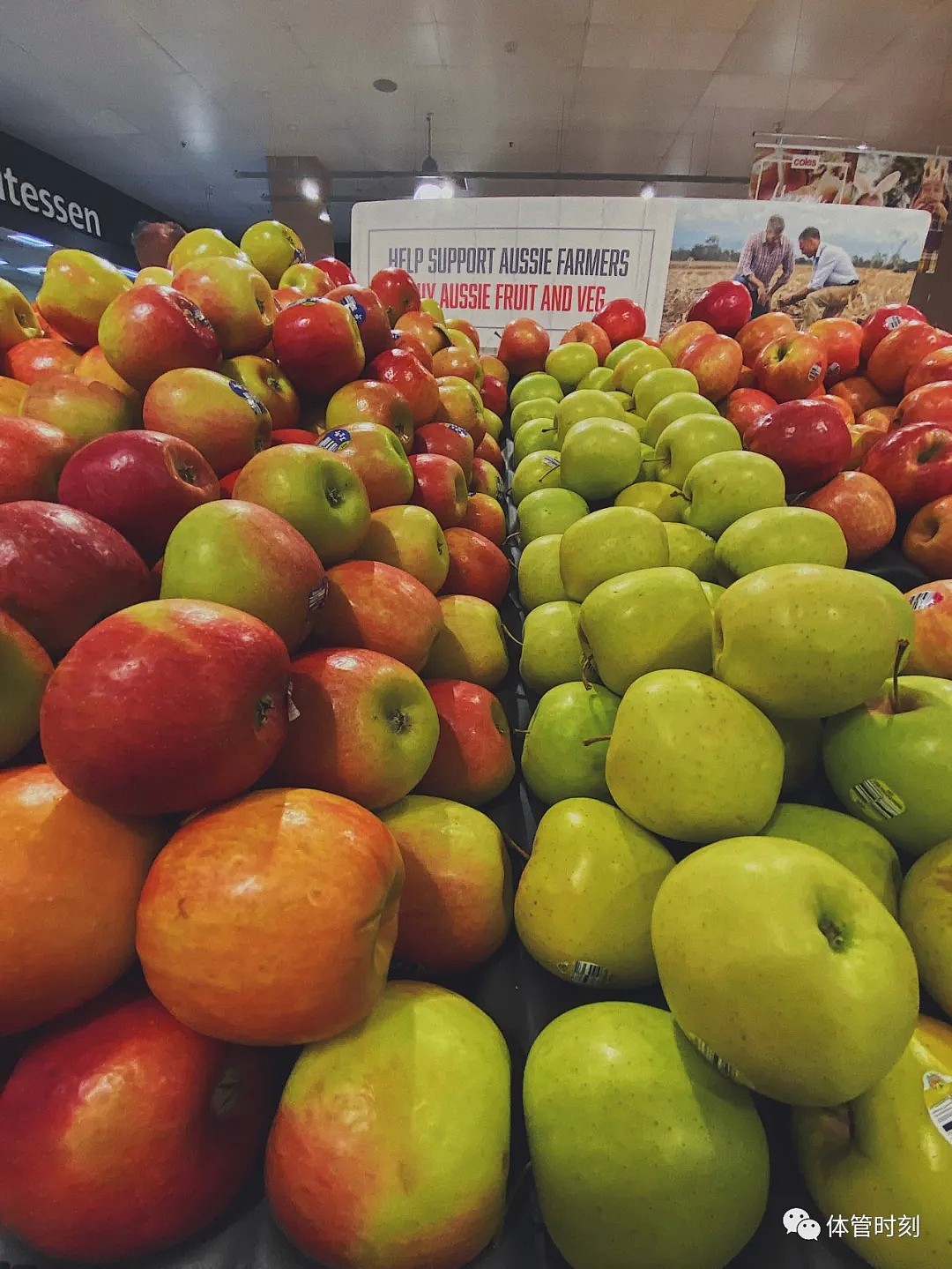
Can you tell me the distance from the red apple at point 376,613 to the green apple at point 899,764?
0.60 metres

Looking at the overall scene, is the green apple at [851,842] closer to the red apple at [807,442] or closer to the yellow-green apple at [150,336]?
the red apple at [807,442]

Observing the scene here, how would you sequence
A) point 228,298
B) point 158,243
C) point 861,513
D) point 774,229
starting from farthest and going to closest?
point 158,243 → point 774,229 → point 861,513 → point 228,298

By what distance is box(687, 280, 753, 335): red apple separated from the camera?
231 cm

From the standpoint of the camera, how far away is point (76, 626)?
2.28 feet

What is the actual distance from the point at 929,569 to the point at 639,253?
8.61 feet

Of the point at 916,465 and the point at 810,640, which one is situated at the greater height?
the point at 916,465

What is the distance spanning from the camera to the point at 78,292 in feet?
4.42

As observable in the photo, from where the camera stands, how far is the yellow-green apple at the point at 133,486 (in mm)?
807

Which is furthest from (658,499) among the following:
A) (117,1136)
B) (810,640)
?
(117,1136)

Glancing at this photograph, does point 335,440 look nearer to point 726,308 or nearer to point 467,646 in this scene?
point 467,646

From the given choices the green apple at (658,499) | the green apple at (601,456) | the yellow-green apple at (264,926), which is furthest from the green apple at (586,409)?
the yellow-green apple at (264,926)

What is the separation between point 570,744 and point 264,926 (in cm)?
57

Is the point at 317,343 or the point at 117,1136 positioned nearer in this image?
the point at 117,1136

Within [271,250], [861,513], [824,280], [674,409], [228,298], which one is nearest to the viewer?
[228,298]
